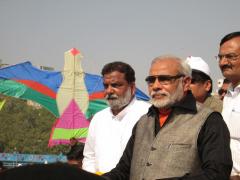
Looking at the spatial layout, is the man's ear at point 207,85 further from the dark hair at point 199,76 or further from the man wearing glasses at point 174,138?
the man wearing glasses at point 174,138

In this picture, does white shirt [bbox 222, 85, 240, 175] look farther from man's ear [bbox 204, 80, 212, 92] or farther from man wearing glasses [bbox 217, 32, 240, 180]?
man's ear [bbox 204, 80, 212, 92]

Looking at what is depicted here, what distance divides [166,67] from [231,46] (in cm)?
58

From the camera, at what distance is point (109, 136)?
4.03 m

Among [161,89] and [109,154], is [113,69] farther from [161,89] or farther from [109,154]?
[161,89]

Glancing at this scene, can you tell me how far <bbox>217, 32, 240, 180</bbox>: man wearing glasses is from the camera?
3014 millimetres

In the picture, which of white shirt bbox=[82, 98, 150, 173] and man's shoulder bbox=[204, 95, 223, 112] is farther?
white shirt bbox=[82, 98, 150, 173]

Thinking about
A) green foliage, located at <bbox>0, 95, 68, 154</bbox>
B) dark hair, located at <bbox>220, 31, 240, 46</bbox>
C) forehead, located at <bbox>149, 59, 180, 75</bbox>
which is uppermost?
dark hair, located at <bbox>220, 31, 240, 46</bbox>

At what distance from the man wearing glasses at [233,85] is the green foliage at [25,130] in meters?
52.0

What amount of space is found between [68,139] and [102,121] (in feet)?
13.5

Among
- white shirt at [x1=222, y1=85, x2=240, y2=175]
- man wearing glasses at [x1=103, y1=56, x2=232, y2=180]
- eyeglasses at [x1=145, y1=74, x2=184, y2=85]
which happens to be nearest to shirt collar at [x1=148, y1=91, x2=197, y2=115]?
man wearing glasses at [x1=103, y1=56, x2=232, y2=180]

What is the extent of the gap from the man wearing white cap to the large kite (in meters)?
4.29

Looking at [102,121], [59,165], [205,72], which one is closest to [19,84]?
[102,121]

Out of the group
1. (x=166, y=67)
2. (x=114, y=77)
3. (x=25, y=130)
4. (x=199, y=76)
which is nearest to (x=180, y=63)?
(x=166, y=67)

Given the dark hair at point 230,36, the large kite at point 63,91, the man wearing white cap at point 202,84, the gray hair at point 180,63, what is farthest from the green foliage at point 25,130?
the gray hair at point 180,63
